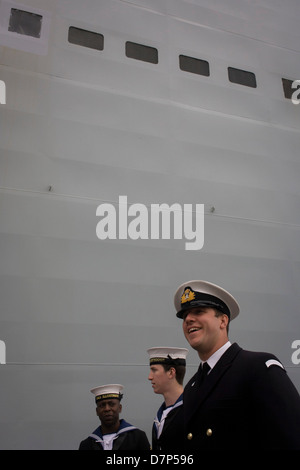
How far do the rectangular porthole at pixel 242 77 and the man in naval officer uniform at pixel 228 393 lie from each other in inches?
144

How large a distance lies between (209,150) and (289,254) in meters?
1.23

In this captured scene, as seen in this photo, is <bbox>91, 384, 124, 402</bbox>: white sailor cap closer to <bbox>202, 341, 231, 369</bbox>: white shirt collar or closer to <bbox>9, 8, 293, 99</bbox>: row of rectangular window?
<bbox>202, 341, 231, 369</bbox>: white shirt collar

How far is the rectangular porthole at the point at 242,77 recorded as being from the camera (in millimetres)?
4496

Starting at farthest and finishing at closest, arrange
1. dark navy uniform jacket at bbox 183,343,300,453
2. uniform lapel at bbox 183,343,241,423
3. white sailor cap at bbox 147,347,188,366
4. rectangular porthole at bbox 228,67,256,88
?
rectangular porthole at bbox 228,67,256,88, white sailor cap at bbox 147,347,188,366, uniform lapel at bbox 183,343,241,423, dark navy uniform jacket at bbox 183,343,300,453

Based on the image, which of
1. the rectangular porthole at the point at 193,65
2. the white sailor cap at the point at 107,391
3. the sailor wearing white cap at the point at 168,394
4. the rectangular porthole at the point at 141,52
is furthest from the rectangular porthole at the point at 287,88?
the white sailor cap at the point at 107,391

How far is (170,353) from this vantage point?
2.38 metres

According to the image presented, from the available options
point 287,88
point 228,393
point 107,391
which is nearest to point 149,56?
point 287,88

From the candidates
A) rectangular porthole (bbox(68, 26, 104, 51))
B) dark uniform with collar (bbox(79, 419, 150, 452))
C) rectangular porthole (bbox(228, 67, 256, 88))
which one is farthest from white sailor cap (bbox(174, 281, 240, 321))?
rectangular porthole (bbox(228, 67, 256, 88))

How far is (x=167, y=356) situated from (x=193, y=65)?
126 inches

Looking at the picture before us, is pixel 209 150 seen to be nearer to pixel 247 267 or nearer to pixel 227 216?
pixel 227 216

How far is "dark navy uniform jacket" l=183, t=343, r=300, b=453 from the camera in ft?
3.37

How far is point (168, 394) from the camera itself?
2154 mm

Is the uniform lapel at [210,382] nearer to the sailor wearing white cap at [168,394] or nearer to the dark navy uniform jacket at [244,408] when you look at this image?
the dark navy uniform jacket at [244,408]

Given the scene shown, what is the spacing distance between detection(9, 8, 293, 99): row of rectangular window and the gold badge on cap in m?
3.30
